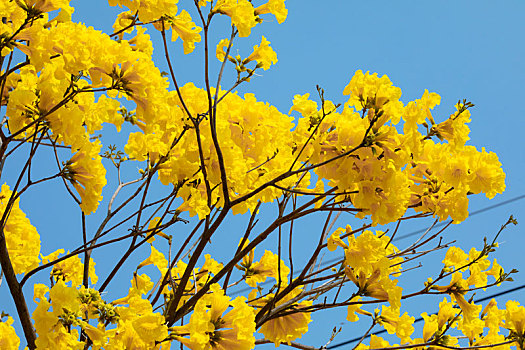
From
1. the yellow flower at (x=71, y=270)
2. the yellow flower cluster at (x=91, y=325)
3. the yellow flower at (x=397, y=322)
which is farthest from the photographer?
the yellow flower at (x=71, y=270)

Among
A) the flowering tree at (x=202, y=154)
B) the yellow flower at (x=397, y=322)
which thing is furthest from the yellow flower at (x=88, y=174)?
the yellow flower at (x=397, y=322)

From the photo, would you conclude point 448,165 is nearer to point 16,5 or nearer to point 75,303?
point 75,303

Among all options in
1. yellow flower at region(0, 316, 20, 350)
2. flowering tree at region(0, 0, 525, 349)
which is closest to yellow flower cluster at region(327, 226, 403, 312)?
flowering tree at region(0, 0, 525, 349)

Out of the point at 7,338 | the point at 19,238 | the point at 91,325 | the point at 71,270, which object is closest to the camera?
the point at 91,325

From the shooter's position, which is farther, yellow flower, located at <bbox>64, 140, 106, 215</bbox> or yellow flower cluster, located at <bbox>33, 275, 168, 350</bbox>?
yellow flower, located at <bbox>64, 140, 106, 215</bbox>

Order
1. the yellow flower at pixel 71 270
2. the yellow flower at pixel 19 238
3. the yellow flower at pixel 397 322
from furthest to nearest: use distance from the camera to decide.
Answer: the yellow flower at pixel 71 270
the yellow flower at pixel 397 322
the yellow flower at pixel 19 238

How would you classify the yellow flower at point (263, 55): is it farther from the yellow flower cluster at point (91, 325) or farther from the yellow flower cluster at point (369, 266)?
the yellow flower cluster at point (91, 325)

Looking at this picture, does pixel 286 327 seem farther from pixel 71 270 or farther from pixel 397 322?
pixel 71 270

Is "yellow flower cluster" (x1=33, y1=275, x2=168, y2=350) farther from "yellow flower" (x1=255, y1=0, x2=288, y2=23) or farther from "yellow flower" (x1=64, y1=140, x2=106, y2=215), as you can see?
"yellow flower" (x1=255, y1=0, x2=288, y2=23)

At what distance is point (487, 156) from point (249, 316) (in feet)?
1.77

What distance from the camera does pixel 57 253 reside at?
4.95 feet

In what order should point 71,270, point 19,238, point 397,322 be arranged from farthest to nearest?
point 71,270 → point 397,322 → point 19,238

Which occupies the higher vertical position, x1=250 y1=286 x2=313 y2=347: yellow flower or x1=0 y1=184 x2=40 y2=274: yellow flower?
x1=0 y1=184 x2=40 y2=274: yellow flower

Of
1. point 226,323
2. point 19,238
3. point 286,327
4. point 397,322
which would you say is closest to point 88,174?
point 19,238
